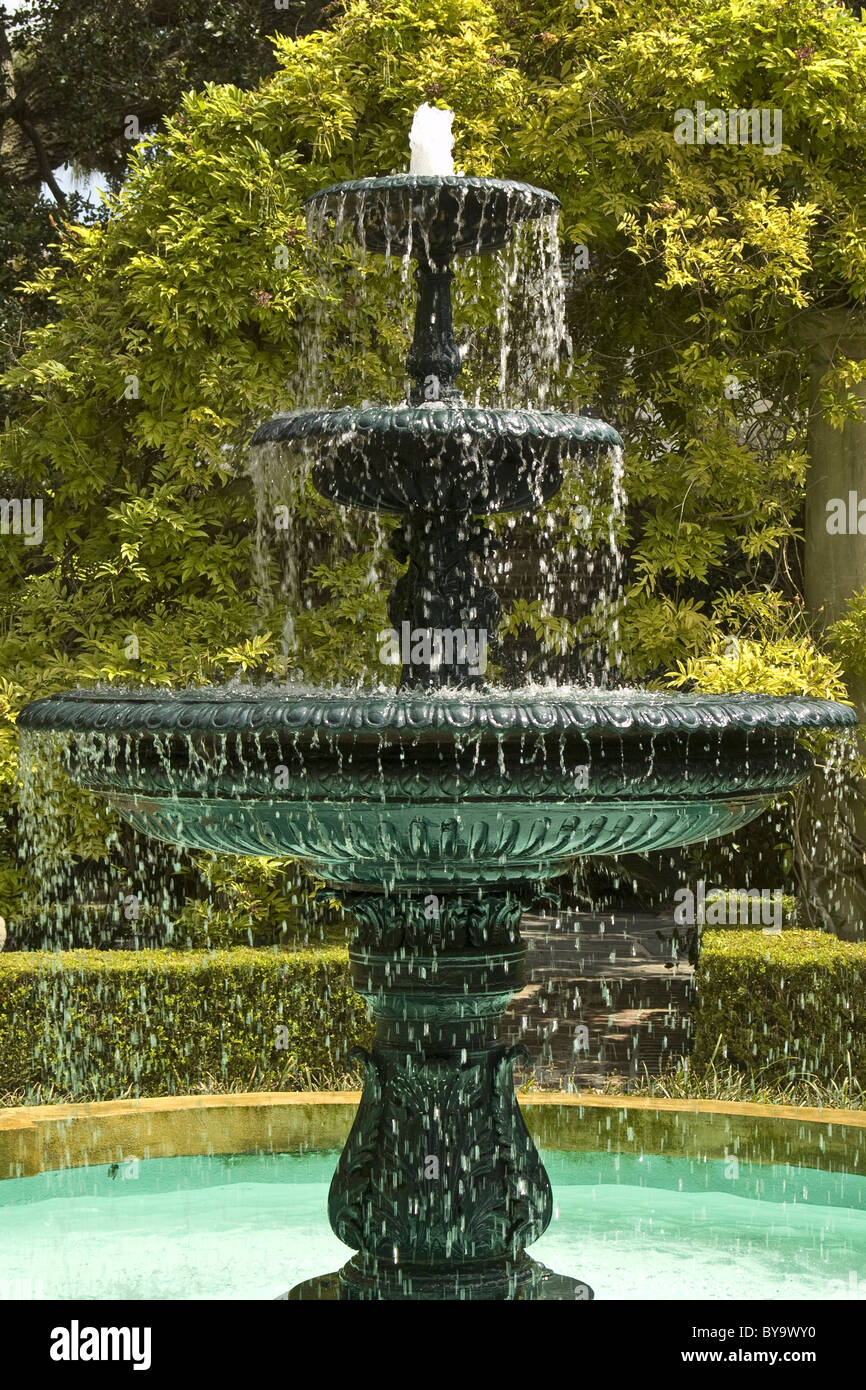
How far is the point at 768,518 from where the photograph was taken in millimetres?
10461

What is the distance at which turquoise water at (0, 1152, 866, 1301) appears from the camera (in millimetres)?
4617

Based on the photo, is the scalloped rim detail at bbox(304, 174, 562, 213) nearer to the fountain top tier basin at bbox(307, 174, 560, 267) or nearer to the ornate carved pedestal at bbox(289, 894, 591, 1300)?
the fountain top tier basin at bbox(307, 174, 560, 267)

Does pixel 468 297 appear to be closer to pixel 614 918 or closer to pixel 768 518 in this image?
pixel 768 518

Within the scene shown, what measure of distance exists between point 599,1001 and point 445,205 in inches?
271

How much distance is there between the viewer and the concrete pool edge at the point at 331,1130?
5633mm

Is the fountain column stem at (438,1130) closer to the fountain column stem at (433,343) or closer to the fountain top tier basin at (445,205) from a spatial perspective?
the fountain column stem at (433,343)

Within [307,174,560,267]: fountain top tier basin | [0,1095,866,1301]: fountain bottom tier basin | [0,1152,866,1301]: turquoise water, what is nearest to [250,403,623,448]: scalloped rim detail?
[307,174,560,267]: fountain top tier basin

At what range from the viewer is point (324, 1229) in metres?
5.15

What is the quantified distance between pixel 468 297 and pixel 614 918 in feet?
21.6

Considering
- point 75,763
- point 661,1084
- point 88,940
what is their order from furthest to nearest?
1. point 88,940
2. point 661,1084
3. point 75,763

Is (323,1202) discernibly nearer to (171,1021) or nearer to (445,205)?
(171,1021)

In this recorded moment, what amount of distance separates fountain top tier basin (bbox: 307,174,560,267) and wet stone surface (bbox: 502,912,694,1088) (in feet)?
12.5
